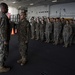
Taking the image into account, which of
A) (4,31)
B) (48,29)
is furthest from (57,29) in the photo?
(4,31)

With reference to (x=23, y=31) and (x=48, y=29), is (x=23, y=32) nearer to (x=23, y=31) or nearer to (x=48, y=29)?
(x=23, y=31)

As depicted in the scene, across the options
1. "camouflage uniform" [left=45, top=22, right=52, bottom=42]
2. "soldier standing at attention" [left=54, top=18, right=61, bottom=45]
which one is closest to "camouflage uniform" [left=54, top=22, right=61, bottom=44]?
"soldier standing at attention" [left=54, top=18, right=61, bottom=45]

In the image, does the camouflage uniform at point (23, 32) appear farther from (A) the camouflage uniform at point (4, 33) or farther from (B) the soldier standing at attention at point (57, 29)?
(B) the soldier standing at attention at point (57, 29)

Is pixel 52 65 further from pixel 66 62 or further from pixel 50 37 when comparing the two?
pixel 50 37

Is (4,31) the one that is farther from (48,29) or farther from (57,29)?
(48,29)

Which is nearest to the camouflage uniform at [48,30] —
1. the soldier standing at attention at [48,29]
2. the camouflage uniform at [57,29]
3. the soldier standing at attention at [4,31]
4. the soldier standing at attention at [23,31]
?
the soldier standing at attention at [48,29]

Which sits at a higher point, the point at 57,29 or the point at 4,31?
the point at 4,31

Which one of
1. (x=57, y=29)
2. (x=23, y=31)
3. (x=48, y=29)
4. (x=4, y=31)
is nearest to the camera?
(x=4, y=31)

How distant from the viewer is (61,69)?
379 cm

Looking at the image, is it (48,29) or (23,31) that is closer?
(23,31)

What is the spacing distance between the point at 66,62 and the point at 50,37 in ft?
12.2

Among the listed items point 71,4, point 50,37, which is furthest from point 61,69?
point 71,4

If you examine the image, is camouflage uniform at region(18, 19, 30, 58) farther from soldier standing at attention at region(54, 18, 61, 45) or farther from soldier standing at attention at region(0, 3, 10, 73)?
soldier standing at attention at region(54, 18, 61, 45)

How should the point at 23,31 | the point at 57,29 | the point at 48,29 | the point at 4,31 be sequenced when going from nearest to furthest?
the point at 4,31 < the point at 23,31 < the point at 57,29 < the point at 48,29
